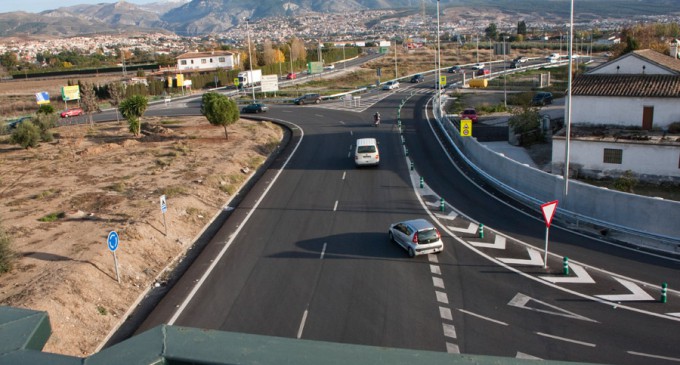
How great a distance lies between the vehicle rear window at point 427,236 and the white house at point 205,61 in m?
106

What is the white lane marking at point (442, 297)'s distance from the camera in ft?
58.5

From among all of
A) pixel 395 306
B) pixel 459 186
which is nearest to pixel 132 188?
pixel 459 186

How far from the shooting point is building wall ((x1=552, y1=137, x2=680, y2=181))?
31.1 m

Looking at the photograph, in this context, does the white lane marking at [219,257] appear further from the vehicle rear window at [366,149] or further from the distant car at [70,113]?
the distant car at [70,113]

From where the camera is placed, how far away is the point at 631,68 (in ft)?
128

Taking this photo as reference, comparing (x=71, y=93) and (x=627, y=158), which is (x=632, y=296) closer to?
(x=627, y=158)

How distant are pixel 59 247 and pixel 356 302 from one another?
501 inches

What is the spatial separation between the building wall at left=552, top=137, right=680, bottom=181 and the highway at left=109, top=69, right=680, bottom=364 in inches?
254

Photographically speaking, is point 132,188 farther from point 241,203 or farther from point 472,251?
point 472,251

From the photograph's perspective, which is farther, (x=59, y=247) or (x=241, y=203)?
(x=241, y=203)

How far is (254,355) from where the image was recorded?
9.04ft

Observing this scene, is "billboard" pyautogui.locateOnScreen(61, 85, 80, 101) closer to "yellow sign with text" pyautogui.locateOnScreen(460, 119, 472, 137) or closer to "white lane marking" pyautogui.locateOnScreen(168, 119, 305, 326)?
"white lane marking" pyautogui.locateOnScreen(168, 119, 305, 326)

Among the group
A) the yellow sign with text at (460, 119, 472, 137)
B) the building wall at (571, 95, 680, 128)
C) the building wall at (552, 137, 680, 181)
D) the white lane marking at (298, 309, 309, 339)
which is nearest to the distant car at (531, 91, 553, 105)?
the building wall at (571, 95, 680, 128)

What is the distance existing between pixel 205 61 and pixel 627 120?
320 ft
